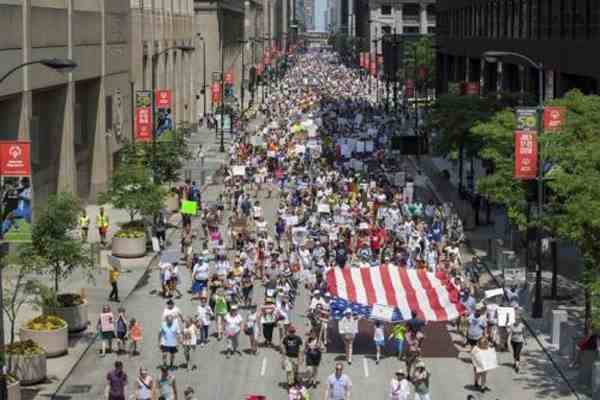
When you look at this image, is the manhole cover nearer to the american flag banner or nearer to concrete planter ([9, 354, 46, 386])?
concrete planter ([9, 354, 46, 386])

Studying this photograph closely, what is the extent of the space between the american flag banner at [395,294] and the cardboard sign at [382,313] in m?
0.13

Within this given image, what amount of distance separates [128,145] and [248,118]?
196 feet

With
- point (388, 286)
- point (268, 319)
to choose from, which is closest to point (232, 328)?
point (268, 319)

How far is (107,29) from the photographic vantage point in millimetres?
61156

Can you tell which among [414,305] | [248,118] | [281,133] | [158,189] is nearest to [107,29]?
[158,189]

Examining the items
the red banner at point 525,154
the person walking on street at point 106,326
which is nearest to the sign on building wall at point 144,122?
the red banner at point 525,154

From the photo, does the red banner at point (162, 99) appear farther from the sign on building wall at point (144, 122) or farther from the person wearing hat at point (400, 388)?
the person wearing hat at point (400, 388)

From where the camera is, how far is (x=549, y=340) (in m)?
31.3

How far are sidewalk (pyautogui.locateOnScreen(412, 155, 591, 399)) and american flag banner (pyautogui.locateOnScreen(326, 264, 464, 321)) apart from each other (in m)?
2.30

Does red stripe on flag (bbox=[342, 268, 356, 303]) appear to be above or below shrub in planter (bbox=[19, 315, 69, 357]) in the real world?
above

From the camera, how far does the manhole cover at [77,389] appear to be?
26812mm

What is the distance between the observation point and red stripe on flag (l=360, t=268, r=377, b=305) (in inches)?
1146

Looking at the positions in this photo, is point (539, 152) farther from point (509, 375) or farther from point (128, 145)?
point (128, 145)

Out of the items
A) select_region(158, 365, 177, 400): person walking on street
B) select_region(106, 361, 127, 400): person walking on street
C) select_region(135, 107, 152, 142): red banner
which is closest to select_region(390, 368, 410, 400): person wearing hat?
select_region(158, 365, 177, 400): person walking on street
